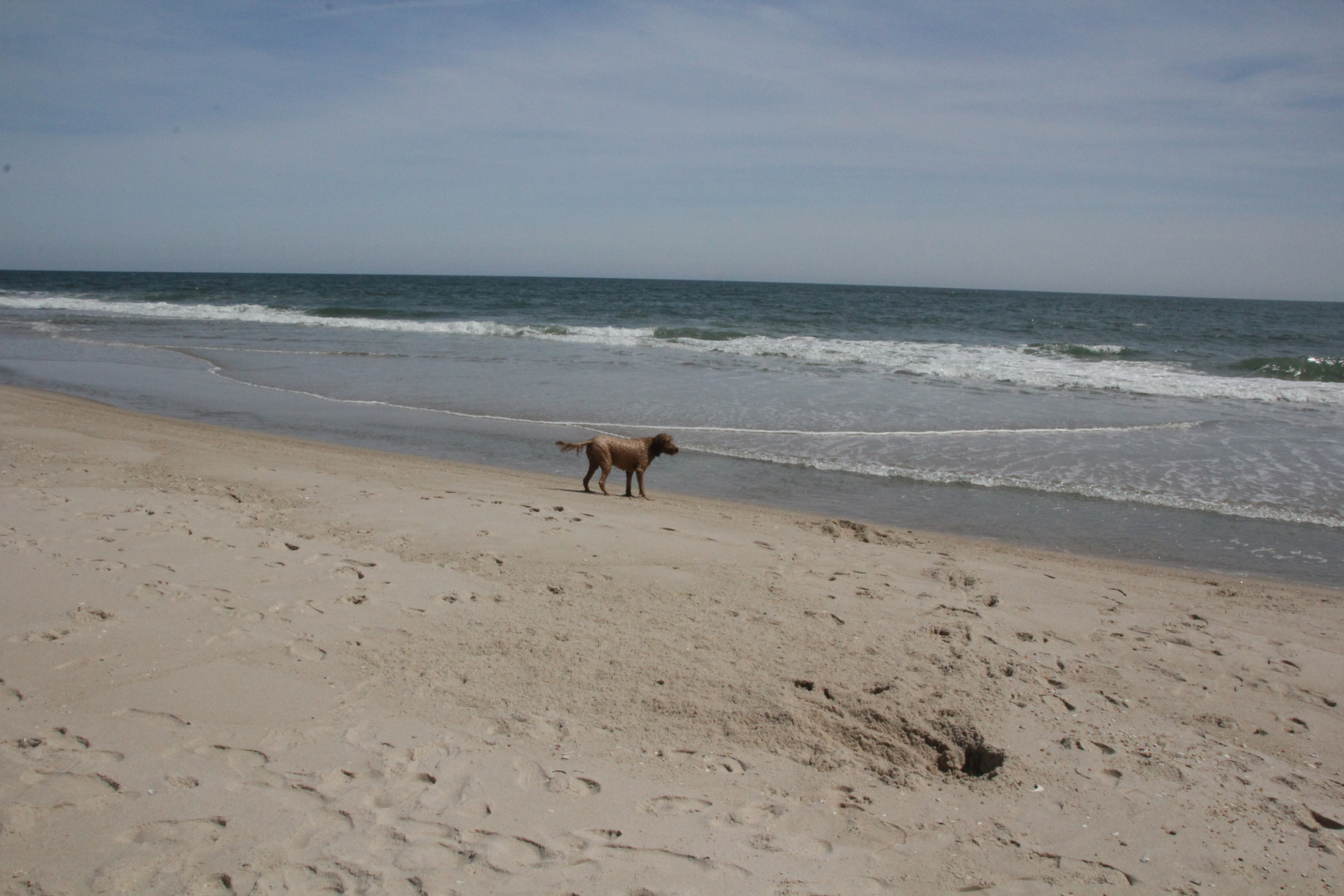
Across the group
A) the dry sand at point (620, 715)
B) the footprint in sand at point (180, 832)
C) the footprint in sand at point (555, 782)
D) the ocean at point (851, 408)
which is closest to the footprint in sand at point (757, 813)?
the dry sand at point (620, 715)

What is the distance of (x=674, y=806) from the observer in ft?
9.74

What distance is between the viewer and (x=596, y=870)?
8.58 feet

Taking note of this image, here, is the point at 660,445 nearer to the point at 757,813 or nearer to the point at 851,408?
the point at 757,813

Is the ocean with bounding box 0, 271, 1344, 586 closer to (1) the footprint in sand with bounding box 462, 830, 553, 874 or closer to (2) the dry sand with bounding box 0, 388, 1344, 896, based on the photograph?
(2) the dry sand with bounding box 0, 388, 1344, 896

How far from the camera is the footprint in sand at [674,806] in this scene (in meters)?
2.93

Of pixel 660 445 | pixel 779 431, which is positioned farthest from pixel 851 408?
pixel 660 445

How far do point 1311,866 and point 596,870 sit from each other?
2433mm

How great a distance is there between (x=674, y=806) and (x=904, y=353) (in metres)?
21.0

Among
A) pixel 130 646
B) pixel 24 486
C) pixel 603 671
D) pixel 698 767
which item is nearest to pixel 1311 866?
pixel 698 767

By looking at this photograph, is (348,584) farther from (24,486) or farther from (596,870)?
(24,486)

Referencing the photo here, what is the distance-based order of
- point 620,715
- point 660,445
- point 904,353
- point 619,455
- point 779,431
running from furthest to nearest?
point 904,353 → point 779,431 → point 660,445 → point 619,455 → point 620,715

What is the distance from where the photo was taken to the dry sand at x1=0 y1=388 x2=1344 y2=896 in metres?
2.71

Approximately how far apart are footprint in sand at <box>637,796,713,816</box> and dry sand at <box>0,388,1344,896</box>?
12 millimetres

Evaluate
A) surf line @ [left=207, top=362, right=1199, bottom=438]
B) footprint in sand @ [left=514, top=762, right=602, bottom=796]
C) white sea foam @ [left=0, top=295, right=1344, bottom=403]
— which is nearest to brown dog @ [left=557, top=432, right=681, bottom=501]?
surf line @ [left=207, top=362, right=1199, bottom=438]
